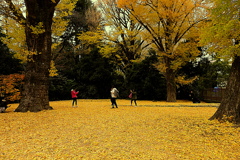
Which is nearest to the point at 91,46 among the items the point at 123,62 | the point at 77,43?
the point at 77,43

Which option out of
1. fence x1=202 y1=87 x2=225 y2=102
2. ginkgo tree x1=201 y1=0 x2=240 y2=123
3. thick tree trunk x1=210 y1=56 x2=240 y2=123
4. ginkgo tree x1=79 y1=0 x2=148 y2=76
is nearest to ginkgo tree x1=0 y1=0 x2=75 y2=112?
ginkgo tree x1=201 y1=0 x2=240 y2=123

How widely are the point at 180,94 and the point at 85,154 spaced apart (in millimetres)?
24458

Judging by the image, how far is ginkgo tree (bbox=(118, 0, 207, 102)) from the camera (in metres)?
19.0

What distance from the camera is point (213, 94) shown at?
24.4 meters

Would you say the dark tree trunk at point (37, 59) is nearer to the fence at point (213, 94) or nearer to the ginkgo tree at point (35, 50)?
the ginkgo tree at point (35, 50)

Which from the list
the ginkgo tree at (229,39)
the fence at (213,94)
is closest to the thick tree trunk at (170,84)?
the fence at (213,94)

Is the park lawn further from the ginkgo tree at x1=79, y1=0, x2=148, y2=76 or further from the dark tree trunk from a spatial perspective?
the ginkgo tree at x1=79, y1=0, x2=148, y2=76

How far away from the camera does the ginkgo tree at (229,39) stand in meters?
6.89

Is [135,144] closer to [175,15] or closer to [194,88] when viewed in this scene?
[175,15]

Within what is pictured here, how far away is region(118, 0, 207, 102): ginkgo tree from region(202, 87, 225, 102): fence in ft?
18.5

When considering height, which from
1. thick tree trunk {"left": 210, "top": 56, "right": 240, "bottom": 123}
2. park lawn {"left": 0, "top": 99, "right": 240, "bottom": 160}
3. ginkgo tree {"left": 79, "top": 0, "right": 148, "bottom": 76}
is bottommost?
park lawn {"left": 0, "top": 99, "right": 240, "bottom": 160}

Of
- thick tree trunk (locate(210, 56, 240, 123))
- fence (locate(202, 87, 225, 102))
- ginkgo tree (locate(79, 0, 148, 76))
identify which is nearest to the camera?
thick tree trunk (locate(210, 56, 240, 123))

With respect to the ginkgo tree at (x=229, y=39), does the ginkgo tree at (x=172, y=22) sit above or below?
above

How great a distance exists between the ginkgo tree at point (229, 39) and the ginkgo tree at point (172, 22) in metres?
11.8
